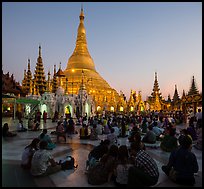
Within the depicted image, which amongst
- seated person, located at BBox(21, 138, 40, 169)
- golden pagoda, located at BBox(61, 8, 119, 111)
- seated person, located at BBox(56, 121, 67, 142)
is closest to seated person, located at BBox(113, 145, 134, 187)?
seated person, located at BBox(21, 138, 40, 169)

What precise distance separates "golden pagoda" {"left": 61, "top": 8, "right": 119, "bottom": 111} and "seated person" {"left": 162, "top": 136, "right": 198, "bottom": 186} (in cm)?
3532

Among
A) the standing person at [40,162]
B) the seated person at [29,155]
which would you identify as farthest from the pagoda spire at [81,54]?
the standing person at [40,162]

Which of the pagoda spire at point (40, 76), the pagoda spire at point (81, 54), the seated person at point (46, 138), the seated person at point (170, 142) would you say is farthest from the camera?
the pagoda spire at point (81, 54)

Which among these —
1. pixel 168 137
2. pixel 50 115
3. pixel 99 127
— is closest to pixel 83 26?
pixel 50 115

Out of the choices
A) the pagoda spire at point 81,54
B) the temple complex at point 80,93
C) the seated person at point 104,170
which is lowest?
the seated person at point 104,170

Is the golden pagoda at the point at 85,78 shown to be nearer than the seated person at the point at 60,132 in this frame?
No

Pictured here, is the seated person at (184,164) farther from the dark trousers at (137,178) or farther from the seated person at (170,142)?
the seated person at (170,142)

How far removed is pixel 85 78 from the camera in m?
43.7

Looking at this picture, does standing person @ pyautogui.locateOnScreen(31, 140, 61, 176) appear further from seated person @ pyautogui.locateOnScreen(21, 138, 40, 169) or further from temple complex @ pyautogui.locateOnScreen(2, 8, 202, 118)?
temple complex @ pyautogui.locateOnScreen(2, 8, 202, 118)

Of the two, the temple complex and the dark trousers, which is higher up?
the temple complex

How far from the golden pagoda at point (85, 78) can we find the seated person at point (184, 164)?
35323 mm

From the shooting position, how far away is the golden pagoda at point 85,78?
43406mm

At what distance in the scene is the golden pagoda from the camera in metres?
43.4

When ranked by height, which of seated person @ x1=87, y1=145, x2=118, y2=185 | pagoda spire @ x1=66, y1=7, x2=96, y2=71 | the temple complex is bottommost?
seated person @ x1=87, y1=145, x2=118, y2=185
